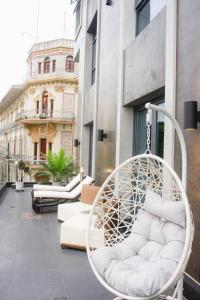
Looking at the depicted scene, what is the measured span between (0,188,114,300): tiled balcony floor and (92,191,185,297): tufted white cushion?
54 centimetres

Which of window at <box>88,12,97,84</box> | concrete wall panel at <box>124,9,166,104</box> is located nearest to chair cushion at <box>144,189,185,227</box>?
concrete wall panel at <box>124,9,166,104</box>

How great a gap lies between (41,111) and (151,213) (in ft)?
68.5

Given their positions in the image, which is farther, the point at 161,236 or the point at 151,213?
the point at 151,213

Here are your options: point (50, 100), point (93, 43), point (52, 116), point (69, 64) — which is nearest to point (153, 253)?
point (93, 43)

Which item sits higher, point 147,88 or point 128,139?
point 147,88

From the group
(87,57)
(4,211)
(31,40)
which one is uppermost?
(31,40)

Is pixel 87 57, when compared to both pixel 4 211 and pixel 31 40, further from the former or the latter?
pixel 31 40

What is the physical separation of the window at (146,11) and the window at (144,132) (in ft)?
5.34

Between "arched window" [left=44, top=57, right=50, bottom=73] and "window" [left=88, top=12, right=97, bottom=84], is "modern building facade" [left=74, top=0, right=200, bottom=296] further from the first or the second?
"arched window" [left=44, top=57, right=50, bottom=73]

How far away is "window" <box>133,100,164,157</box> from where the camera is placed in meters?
4.67

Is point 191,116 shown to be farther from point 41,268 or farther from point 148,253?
point 41,268

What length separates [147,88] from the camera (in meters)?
4.72

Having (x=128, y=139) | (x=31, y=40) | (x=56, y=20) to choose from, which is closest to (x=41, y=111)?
(x=31, y=40)

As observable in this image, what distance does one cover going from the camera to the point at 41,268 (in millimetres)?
3588
